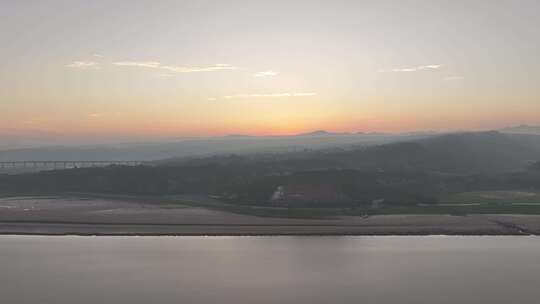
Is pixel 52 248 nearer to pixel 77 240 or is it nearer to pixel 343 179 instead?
pixel 77 240

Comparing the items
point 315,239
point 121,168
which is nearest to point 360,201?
point 315,239

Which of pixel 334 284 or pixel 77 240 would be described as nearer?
pixel 334 284

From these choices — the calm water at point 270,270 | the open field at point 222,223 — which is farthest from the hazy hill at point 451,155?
the calm water at point 270,270

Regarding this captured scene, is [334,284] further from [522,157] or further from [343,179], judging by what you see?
[522,157]

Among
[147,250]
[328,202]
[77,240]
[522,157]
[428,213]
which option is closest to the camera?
[147,250]

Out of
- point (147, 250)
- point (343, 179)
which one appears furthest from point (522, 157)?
point (147, 250)

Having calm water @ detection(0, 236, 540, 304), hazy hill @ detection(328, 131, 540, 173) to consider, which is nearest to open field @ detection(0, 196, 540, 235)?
calm water @ detection(0, 236, 540, 304)

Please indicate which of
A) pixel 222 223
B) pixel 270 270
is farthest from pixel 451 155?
pixel 270 270

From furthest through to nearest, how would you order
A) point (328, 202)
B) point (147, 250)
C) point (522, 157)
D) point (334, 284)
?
point (522, 157), point (328, 202), point (147, 250), point (334, 284)

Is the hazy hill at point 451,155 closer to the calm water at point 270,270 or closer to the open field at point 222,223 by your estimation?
the open field at point 222,223
